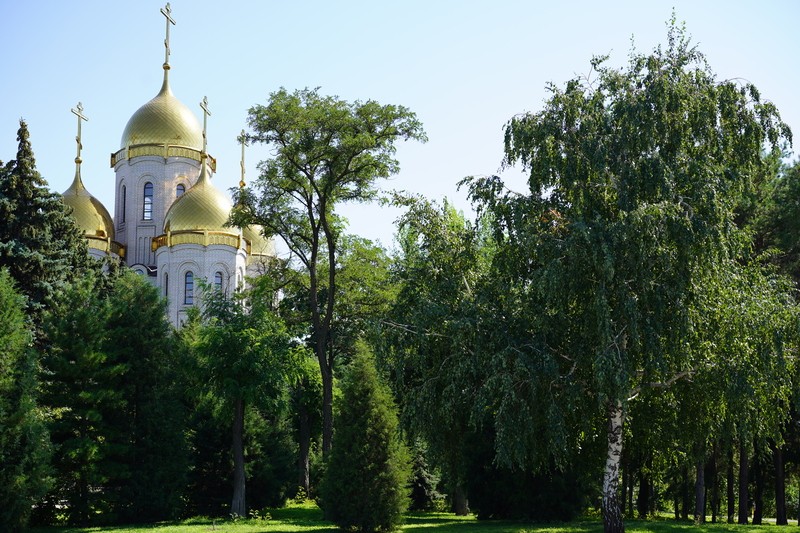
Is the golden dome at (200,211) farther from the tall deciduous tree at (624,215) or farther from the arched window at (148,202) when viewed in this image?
the tall deciduous tree at (624,215)

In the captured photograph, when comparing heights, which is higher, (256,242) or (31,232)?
(256,242)

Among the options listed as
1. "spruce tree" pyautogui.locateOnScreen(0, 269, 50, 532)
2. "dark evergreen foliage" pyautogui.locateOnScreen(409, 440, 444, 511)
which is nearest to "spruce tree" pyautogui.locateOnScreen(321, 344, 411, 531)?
"spruce tree" pyautogui.locateOnScreen(0, 269, 50, 532)

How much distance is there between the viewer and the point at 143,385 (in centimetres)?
2225

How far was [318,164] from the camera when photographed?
25.4 meters

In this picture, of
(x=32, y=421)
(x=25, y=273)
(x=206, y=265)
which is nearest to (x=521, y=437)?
(x=32, y=421)

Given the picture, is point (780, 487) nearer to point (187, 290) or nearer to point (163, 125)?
point (187, 290)

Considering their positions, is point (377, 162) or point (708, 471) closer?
point (377, 162)

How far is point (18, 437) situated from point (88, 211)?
33231 mm

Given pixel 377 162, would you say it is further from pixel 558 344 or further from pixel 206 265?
pixel 206 265

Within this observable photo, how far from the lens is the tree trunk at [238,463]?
23.2 metres

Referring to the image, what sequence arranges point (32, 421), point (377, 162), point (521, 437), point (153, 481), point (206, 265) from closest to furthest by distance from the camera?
point (521, 437)
point (32, 421)
point (153, 481)
point (377, 162)
point (206, 265)

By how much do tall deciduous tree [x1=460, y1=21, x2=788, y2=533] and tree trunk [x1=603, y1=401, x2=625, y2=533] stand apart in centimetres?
3

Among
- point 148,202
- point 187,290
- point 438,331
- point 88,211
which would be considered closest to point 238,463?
point 438,331

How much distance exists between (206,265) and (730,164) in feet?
115
